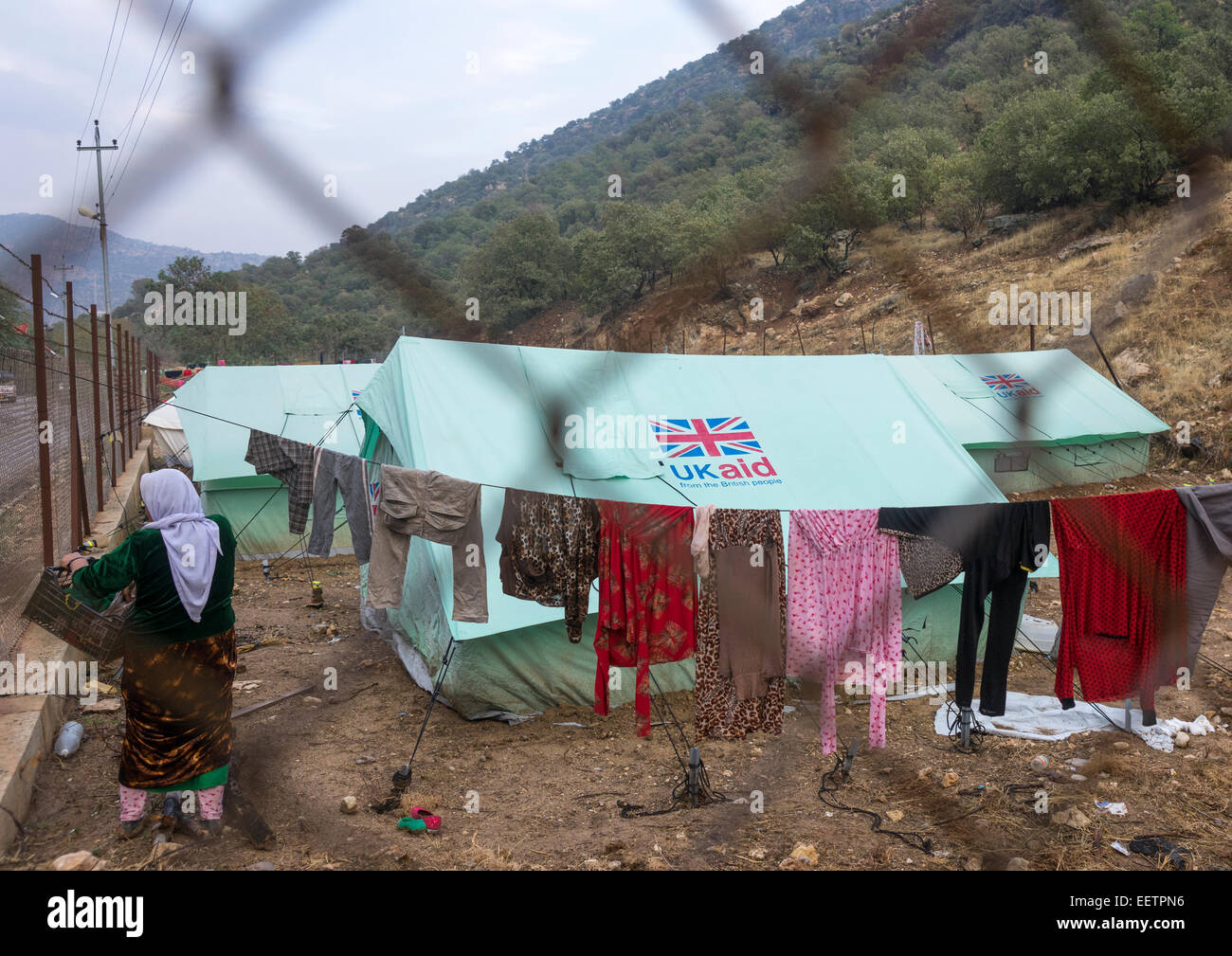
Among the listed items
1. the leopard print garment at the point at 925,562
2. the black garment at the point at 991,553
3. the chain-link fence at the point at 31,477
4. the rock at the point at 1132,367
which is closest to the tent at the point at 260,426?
the chain-link fence at the point at 31,477

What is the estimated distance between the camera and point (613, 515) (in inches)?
181

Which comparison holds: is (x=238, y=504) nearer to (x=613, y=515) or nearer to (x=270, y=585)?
(x=270, y=585)

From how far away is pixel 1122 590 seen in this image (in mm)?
Result: 4430

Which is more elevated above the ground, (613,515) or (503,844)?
(613,515)

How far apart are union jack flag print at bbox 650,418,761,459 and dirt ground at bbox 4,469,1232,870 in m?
2.12

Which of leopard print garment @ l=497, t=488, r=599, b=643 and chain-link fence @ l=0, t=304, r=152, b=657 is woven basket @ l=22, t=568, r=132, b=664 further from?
leopard print garment @ l=497, t=488, r=599, b=643

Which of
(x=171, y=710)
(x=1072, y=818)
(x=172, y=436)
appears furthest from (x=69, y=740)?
(x=172, y=436)

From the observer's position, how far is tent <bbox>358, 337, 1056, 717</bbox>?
6.27 metres

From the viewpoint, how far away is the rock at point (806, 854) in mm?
4344

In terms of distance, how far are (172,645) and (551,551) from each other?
77.0 inches

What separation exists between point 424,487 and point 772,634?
6.92 feet

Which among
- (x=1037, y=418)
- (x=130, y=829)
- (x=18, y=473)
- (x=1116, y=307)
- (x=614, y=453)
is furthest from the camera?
(x=1037, y=418)

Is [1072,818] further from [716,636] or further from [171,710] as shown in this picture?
[171,710]

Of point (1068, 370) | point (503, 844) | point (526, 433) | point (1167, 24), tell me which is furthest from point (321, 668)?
point (1167, 24)
